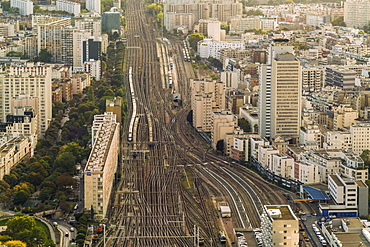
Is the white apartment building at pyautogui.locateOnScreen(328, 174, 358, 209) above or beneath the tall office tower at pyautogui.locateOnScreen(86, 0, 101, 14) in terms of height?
beneath

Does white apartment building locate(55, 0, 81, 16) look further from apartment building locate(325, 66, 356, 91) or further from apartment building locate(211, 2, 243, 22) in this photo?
apartment building locate(325, 66, 356, 91)

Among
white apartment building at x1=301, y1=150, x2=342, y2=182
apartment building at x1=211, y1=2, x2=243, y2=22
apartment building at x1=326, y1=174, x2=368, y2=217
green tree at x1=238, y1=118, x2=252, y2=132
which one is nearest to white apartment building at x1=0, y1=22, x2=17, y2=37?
apartment building at x1=211, y1=2, x2=243, y2=22

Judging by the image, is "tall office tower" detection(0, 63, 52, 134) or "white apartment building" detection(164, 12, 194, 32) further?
"white apartment building" detection(164, 12, 194, 32)

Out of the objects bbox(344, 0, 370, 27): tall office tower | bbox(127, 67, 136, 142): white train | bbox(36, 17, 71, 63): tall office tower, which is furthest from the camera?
bbox(344, 0, 370, 27): tall office tower

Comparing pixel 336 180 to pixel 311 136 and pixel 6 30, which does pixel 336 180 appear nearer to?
pixel 311 136

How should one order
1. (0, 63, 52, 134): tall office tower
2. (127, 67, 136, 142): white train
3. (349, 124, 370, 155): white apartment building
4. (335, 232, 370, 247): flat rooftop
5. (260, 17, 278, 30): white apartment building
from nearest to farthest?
1. (335, 232, 370, 247): flat rooftop
2. (349, 124, 370, 155): white apartment building
3. (127, 67, 136, 142): white train
4. (0, 63, 52, 134): tall office tower
5. (260, 17, 278, 30): white apartment building

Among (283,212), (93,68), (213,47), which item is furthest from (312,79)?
(283,212)

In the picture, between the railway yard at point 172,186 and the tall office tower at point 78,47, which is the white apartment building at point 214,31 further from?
the railway yard at point 172,186

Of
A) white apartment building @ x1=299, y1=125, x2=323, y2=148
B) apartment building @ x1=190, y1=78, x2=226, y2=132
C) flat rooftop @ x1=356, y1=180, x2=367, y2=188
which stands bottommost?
flat rooftop @ x1=356, y1=180, x2=367, y2=188
